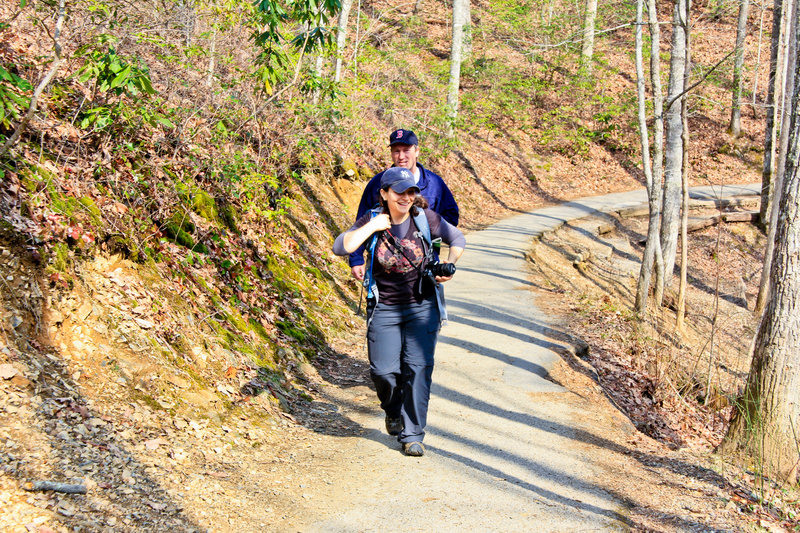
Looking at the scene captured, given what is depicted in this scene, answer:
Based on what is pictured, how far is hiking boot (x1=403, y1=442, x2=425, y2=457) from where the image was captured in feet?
16.6

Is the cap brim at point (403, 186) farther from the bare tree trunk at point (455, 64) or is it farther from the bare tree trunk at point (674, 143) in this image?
the bare tree trunk at point (455, 64)

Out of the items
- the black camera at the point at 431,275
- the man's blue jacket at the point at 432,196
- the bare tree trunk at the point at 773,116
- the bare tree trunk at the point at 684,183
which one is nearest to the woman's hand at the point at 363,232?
the black camera at the point at 431,275

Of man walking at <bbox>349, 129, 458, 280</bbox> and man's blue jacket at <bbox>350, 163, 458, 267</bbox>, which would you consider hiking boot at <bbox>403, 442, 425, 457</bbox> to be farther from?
man's blue jacket at <bbox>350, 163, 458, 267</bbox>

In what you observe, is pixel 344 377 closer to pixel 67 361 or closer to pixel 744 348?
pixel 67 361

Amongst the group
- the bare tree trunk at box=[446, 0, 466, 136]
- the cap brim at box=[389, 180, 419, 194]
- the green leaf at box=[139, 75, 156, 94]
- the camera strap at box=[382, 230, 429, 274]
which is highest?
the bare tree trunk at box=[446, 0, 466, 136]

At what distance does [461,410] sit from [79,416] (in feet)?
11.4

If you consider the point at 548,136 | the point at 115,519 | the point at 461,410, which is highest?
the point at 548,136

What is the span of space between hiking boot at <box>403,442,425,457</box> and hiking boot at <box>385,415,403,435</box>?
0.16 metres

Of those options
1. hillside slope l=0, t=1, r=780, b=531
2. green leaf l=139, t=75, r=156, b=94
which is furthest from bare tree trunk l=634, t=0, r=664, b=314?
green leaf l=139, t=75, r=156, b=94

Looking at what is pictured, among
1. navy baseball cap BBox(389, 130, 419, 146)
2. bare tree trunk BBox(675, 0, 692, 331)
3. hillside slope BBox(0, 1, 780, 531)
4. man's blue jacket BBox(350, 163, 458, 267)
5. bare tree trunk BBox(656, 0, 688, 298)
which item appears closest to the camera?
hillside slope BBox(0, 1, 780, 531)

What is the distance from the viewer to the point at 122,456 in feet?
13.4

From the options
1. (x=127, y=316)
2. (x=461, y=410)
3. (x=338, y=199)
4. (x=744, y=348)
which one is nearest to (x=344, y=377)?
(x=461, y=410)

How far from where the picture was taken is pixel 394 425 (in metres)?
5.23

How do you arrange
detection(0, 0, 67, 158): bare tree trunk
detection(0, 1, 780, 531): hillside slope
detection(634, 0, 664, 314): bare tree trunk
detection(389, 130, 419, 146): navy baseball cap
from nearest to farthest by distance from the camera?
detection(0, 1, 780, 531): hillside slope < detection(0, 0, 67, 158): bare tree trunk < detection(389, 130, 419, 146): navy baseball cap < detection(634, 0, 664, 314): bare tree trunk
